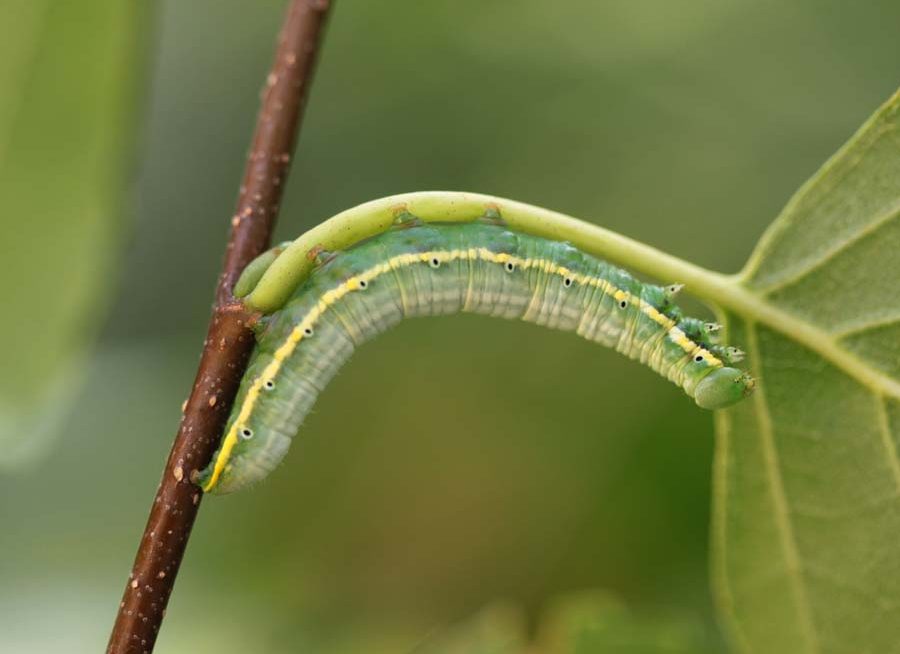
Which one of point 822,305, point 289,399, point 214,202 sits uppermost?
point 214,202

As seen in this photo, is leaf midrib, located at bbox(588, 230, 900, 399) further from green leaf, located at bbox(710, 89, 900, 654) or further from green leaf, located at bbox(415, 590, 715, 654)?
green leaf, located at bbox(415, 590, 715, 654)

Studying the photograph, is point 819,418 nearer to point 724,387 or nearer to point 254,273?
point 724,387

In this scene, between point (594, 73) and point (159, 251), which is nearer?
point (594, 73)

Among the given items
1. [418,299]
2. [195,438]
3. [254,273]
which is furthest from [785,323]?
[195,438]

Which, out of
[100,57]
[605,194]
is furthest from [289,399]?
[605,194]

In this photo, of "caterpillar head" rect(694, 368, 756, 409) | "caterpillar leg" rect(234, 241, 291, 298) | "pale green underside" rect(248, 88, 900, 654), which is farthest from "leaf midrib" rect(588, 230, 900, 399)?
"caterpillar leg" rect(234, 241, 291, 298)

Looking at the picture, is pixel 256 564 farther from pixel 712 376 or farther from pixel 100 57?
pixel 712 376
